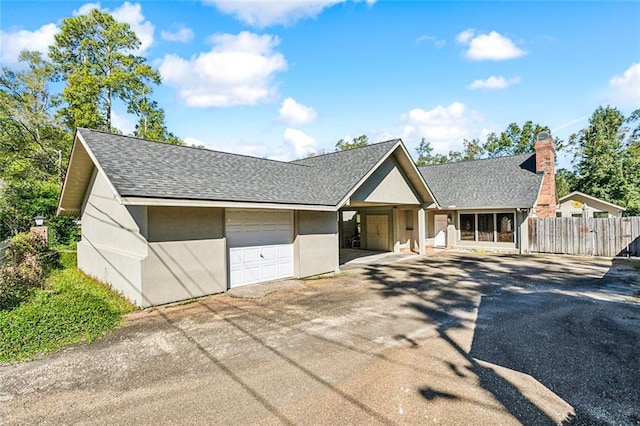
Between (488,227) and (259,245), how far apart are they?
1420cm

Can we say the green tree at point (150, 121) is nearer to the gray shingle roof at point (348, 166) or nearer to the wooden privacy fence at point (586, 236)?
the gray shingle roof at point (348, 166)

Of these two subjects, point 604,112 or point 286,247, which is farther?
point 604,112

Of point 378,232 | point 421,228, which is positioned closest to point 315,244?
point 421,228

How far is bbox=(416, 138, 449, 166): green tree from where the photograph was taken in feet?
186

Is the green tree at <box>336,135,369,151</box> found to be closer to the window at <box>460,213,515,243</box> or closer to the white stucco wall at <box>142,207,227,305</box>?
the window at <box>460,213,515,243</box>

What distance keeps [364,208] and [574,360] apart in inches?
557

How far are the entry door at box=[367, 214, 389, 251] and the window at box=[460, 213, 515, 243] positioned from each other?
4962 mm

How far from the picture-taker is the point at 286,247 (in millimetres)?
10891

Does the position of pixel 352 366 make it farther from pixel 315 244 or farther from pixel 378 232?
pixel 378 232

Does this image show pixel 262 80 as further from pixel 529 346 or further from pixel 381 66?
pixel 529 346

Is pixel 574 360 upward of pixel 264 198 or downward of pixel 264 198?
downward

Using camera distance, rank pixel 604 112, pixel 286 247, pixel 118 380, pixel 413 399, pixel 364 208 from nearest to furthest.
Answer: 1. pixel 413 399
2. pixel 118 380
3. pixel 286 247
4. pixel 364 208
5. pixel 604 112

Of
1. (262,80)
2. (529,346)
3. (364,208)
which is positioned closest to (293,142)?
(262,80)

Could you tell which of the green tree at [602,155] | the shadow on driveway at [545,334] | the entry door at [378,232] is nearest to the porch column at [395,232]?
the entry door at [378,232]
